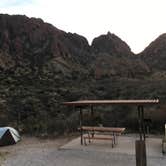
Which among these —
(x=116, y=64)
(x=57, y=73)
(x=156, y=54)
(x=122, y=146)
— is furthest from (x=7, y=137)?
(x=156, y=54)

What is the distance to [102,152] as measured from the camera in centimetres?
749

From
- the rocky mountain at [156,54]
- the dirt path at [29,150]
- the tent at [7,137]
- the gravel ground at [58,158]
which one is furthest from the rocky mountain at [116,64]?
the gravel ground at [58,158]

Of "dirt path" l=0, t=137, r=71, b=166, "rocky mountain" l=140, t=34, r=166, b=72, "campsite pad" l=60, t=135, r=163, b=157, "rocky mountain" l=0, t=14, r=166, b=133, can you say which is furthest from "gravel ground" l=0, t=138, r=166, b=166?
"rocky mountain" l=140, t=34, r=166, b=72

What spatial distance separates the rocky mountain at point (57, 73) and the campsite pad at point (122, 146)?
8.38ft

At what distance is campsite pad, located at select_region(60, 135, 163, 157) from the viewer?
24.2ft

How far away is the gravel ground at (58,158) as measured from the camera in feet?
21.3

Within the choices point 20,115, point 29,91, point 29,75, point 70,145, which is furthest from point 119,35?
point 70,145

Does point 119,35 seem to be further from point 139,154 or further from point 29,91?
point 139,154

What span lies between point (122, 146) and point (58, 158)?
91.5 inches

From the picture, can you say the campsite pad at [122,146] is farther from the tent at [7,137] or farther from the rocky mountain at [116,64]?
the rocky mountain at [116,64]

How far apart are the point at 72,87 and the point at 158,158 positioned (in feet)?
43.5

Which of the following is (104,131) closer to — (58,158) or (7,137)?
(58,158)

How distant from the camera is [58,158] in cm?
704

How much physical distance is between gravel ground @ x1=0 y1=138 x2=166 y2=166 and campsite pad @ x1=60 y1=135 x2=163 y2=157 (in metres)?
0.28
